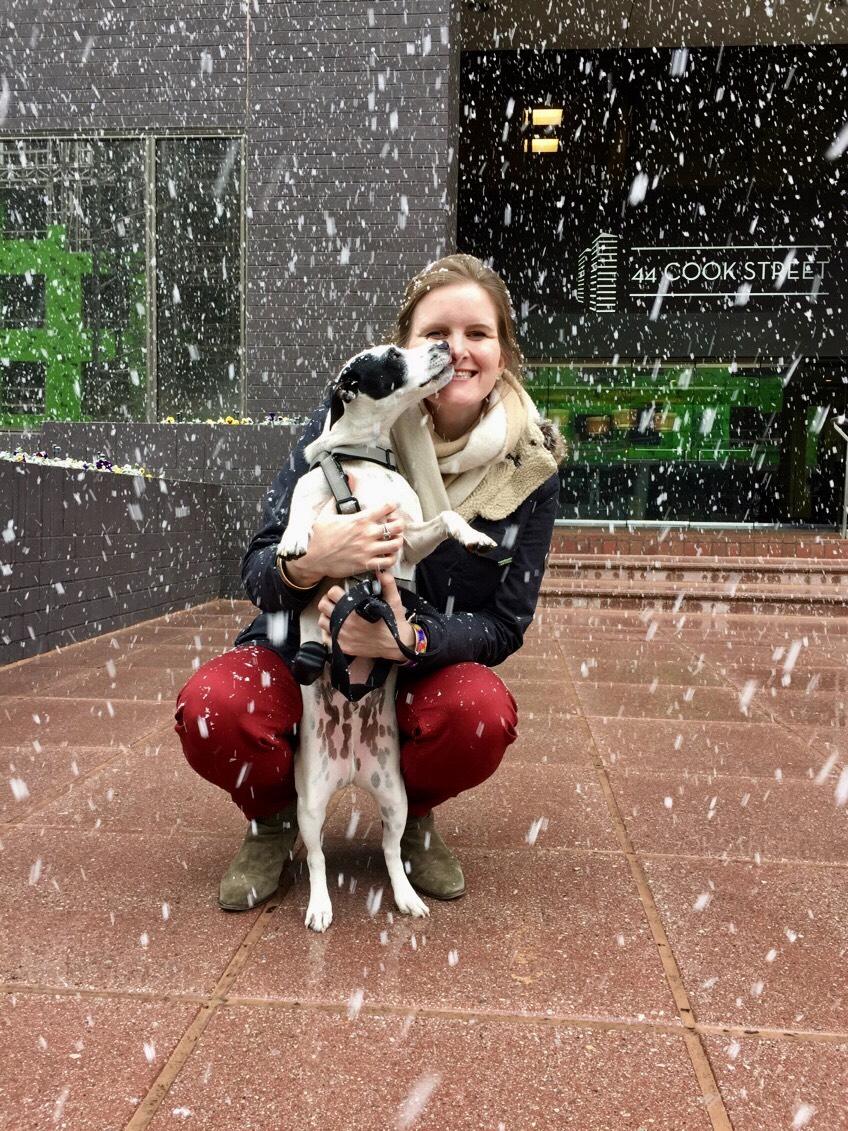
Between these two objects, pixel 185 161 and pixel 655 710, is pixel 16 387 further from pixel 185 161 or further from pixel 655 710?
pixel 655 710

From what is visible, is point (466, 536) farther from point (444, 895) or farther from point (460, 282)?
point (444, 895)

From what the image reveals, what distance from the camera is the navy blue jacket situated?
2682 millimetres

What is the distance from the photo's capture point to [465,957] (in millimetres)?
2350

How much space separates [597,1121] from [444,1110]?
267 mm

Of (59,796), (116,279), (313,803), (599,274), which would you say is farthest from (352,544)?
(599,274)

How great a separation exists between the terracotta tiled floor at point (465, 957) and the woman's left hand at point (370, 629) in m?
0.71

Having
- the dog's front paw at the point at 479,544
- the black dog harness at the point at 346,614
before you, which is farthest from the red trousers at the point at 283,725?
the dog's front paw at the point at 479,544

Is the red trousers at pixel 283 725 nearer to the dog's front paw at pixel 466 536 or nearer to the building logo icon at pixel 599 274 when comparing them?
the dog's front paw at pixel 466 536

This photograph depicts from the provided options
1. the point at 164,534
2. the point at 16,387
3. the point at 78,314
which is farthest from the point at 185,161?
the point at 164,534

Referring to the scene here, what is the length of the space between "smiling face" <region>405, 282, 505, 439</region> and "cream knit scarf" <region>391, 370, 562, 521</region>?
8 centimetres

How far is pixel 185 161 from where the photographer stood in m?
10.4

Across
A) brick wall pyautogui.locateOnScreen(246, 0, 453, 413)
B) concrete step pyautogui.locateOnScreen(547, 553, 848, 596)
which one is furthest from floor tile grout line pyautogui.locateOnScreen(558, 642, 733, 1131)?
concrete step pyautogui.locateOnScreen(547, 553, 848, 596)

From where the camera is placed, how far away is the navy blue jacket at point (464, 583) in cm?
268

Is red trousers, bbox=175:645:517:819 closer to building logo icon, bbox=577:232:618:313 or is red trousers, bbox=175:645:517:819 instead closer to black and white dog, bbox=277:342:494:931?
black and white dog, bbox=277:342:494:931
